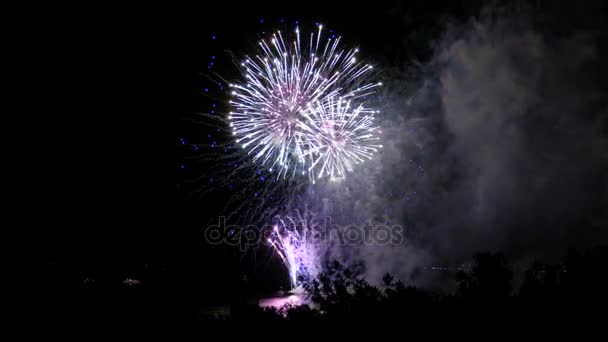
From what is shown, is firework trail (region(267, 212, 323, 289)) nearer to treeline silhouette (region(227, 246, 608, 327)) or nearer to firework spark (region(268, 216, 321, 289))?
firework spark (region(268, 216, 321, 289))

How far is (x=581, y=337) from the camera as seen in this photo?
2.91 metres

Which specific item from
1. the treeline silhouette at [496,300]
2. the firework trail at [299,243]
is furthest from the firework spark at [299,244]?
the treeline silhouette at [496,300]

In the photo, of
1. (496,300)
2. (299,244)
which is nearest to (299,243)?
(299,244)

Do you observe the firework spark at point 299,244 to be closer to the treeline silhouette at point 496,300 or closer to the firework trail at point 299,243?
the firework trail at point 299,243

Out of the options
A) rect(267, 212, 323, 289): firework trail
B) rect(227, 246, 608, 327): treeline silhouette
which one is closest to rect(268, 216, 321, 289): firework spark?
rect(267, 212, 323, 289): firework trail

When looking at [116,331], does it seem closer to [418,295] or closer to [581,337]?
[418,295]

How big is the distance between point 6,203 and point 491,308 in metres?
20.8

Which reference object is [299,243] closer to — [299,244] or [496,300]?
[299,244]

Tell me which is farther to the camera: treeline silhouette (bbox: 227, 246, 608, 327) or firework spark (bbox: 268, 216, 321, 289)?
firework spark (bbox: 268, 216, 321, 289)

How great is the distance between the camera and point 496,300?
355 centimetres

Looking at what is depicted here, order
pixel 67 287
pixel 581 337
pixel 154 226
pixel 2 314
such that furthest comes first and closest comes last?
pixel 154 226, pixel 67 287, pixel 2 314, pixel 581 337

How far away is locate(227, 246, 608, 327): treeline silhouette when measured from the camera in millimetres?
3252

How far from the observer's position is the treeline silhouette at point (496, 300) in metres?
3.25

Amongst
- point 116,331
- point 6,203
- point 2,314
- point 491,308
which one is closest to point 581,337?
point 491,308
